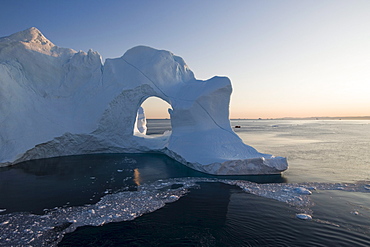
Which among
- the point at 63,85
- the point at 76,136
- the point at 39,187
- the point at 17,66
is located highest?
the point at 17,66

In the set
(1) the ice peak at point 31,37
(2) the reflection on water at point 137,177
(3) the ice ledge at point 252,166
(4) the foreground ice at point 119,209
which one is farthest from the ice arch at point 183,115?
(1) the ice peak at point 31,37

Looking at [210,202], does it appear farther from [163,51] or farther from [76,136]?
[163,51]

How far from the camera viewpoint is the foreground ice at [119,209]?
5234mm

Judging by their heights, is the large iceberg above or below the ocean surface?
above

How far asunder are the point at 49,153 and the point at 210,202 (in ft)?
42.9

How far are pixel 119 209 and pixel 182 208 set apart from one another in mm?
1797

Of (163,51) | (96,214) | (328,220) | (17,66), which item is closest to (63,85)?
(17,66)

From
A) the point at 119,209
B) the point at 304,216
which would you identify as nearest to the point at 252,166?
the point at 304,216

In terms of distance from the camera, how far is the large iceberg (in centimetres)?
1374

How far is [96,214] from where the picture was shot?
20.5ft

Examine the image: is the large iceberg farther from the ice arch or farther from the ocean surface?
the ocean surface

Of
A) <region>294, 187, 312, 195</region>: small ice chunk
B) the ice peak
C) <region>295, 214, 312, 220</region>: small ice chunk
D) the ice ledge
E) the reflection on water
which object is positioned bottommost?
the reflection on water

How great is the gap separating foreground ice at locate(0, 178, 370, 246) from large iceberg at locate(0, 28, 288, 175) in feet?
9.78

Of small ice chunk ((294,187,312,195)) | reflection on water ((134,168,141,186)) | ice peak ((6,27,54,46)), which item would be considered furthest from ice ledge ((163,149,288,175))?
ice peak ((6,27,54,46))
